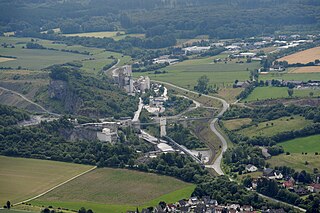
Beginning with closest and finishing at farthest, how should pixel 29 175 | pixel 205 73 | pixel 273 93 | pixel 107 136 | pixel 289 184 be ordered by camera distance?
1. pixel 289 184
2. pixel 29 175
3. pixel 107 136
4. pixel 273 93
5. pixel 205 73

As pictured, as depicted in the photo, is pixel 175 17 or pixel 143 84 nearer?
pixel 143 84

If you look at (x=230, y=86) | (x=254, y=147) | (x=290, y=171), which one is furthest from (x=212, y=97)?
(x=290, y=171)

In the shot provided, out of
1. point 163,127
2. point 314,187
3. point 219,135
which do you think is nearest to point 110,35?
point 163,127

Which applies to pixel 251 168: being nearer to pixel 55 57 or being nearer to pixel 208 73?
pixel 208 73

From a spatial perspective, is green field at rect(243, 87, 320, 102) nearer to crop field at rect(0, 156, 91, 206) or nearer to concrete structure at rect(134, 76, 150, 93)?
concrete structure at rect(134, 76, 150, 93)

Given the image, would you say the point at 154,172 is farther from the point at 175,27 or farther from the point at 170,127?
the point at 175,27

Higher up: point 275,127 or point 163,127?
point 275,127

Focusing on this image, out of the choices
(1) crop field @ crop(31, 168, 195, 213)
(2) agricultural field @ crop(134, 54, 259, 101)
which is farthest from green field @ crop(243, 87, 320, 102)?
(1) crop field @ crop(31, 168, 195, 213)
